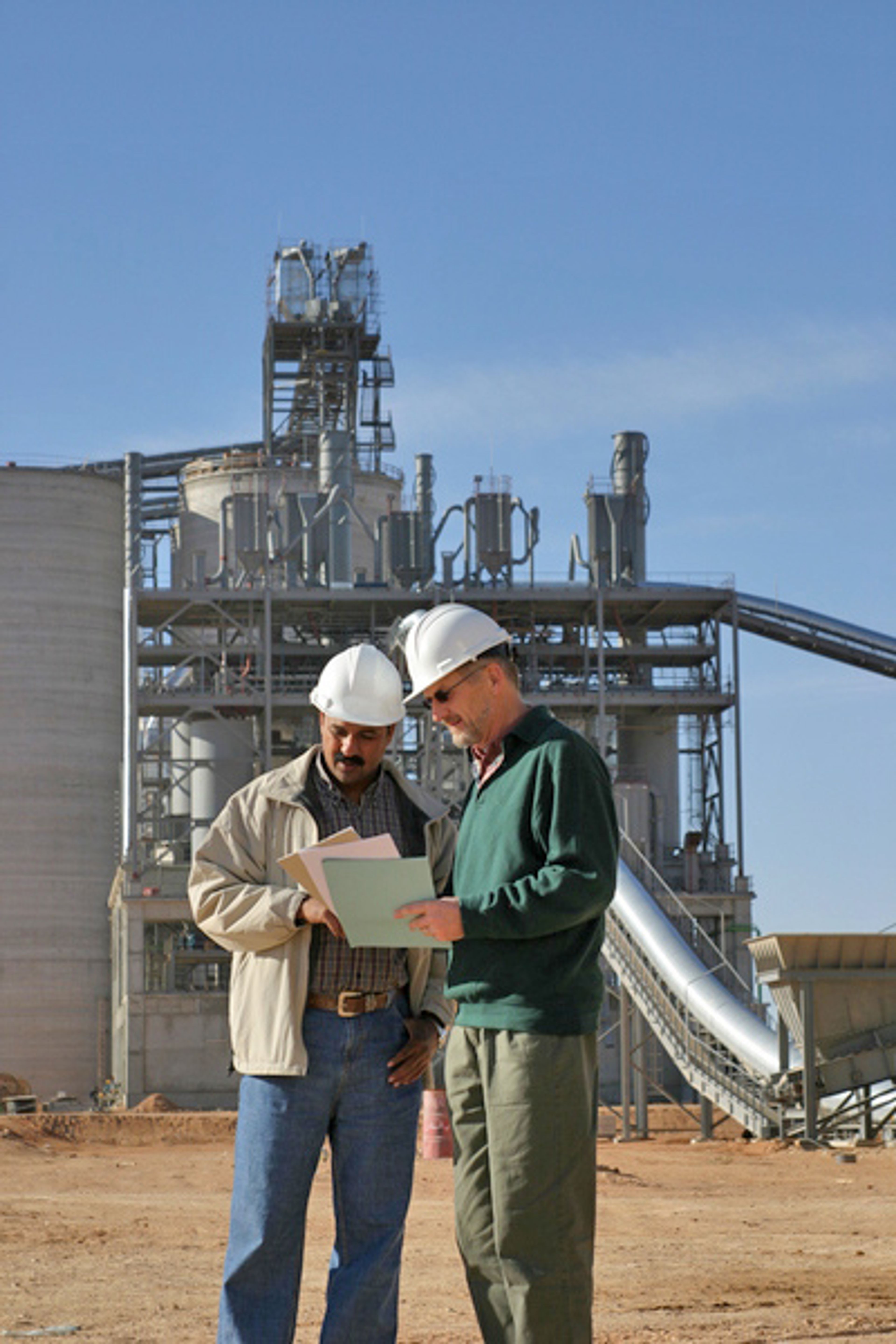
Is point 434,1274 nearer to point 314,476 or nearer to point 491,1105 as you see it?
point 491,1105

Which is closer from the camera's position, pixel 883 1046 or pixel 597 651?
pixel 883 1046

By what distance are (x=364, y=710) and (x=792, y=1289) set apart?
510cm

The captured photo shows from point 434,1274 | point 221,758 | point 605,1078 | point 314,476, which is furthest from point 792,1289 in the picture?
point 314,476

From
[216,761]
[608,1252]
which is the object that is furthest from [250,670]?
[608,1252]

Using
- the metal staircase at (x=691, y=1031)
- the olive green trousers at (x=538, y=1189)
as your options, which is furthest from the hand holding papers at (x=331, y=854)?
the metal staircase at (x=691, y=1031)

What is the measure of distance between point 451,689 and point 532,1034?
96cm

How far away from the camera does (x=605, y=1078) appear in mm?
43000

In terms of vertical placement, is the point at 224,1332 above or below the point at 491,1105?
below

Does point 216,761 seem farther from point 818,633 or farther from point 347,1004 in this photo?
point 347,1004

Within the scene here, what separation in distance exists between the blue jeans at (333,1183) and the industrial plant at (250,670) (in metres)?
29.1

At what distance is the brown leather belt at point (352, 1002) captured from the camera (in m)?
5.85

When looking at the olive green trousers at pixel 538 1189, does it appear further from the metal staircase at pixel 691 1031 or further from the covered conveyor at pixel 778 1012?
the metal staircase at pixel 691 1031

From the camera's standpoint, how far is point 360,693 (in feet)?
19.8

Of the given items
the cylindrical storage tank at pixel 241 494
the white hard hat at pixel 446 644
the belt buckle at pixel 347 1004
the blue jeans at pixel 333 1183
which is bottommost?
the blue jeans at pixel 333 1183
